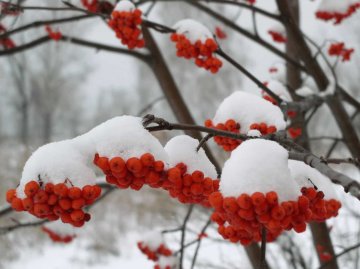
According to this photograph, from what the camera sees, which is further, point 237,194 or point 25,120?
point 25,120

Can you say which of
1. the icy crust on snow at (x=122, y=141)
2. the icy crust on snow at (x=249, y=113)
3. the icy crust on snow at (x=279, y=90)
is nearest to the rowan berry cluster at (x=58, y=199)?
the icy crust on snow at (x=122, y=141)

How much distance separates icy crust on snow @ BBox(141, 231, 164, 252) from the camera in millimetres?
3434

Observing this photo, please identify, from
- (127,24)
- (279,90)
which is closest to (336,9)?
(279,90)

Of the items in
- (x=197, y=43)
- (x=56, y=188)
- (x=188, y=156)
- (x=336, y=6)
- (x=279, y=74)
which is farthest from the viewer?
(x=279, y=74)

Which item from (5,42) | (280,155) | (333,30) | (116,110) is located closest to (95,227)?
(5,42)

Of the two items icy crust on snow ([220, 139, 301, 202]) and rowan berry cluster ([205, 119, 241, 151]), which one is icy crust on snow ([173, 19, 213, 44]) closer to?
rowan berry cluster ([205, 119, 241, 151])

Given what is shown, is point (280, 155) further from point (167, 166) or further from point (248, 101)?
point (248, 101)

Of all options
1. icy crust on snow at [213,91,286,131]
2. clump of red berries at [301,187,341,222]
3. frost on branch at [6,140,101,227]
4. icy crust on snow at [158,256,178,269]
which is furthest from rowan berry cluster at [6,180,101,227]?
icy crust on snow at [158,256,178,269]

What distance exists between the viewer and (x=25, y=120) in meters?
27.6

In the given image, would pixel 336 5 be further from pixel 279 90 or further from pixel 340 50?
pixel 279 90

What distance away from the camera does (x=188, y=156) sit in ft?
4.38

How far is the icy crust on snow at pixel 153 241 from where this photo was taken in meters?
3.43

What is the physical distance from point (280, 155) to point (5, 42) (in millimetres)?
3464

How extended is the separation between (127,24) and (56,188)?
1.41m
